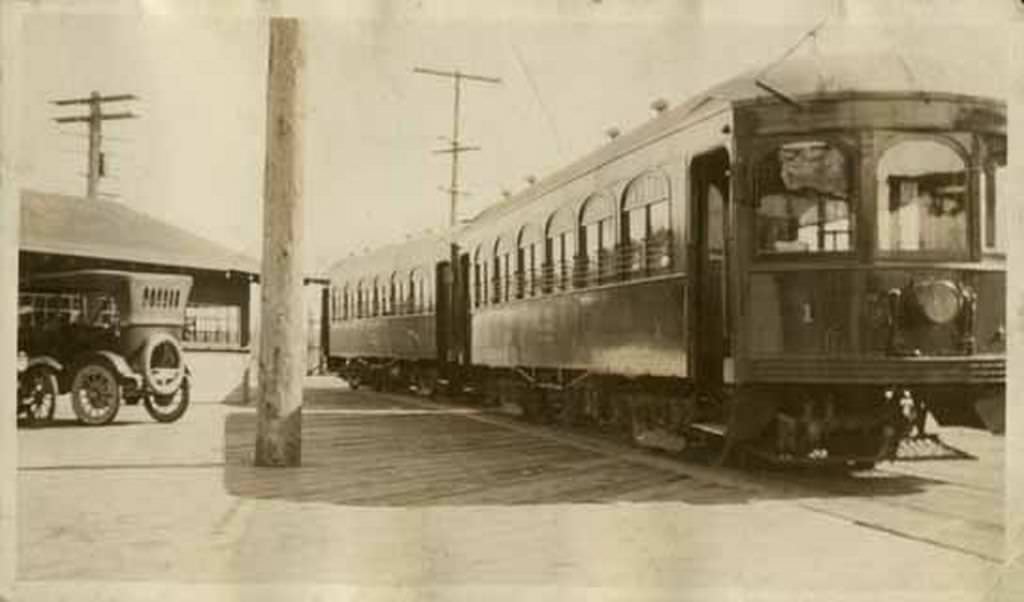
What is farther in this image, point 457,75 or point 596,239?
point 596,239

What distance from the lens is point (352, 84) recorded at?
21.3 feet

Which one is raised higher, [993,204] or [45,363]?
[993,204]

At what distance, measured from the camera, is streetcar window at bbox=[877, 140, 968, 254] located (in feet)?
23.0

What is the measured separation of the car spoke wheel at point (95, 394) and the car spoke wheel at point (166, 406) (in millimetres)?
328

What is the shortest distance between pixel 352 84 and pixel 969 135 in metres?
3.15

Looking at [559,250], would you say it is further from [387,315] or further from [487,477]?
[387,315]

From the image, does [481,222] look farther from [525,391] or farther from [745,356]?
[745,356]

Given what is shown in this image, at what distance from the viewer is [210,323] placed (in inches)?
492

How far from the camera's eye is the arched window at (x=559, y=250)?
391 inches

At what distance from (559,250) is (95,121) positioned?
4.30 meters

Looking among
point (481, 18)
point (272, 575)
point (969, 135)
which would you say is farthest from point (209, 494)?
point (969, 135)

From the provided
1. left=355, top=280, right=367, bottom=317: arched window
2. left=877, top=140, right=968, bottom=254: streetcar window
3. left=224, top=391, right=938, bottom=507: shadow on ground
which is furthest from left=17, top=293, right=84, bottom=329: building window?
left=355, top=280, right=367, bottom=317: arched window

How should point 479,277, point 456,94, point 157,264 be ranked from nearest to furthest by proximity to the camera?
point 456,94, point 157,264, point 479,277

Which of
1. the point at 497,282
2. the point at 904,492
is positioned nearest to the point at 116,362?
the point at 497,282
